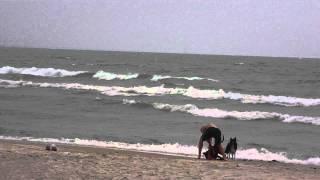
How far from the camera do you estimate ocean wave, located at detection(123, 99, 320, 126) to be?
1853cm

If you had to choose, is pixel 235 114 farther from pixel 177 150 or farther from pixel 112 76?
pixel 112 76

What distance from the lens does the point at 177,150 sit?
39.0ft

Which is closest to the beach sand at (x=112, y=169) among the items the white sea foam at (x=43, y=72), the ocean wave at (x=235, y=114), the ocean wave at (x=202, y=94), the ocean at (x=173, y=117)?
the ocean at (x=173, y=117)

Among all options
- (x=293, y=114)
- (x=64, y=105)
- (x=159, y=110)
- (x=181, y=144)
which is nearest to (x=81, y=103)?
(x=64, y=105)

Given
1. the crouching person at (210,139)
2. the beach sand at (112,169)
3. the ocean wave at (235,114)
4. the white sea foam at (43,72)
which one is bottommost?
the beach sand at (112,169)

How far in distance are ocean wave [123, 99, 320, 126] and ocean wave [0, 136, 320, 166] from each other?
663 cm

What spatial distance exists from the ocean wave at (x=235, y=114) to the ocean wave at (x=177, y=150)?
6631 mm

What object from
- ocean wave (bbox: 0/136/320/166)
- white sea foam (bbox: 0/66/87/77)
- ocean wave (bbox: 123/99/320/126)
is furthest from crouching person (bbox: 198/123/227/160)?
white sea foam (bbox: 0/66/87/77)

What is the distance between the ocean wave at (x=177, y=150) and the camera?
11.1 metres

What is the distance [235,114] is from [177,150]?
830 cm

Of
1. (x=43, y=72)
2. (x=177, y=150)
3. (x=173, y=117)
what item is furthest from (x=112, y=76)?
(x=177, y=150)

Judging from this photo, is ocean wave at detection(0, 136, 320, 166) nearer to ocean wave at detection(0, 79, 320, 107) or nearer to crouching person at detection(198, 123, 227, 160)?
crouching person at detection(198, 123, 227, 160)

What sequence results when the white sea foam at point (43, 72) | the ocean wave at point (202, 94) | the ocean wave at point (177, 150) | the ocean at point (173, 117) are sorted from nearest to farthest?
1. the ocean wave at point (177, 150)
2. the ocean at point (173, 117)
3. the ocean wave at point (202, 94)
4. the white sea foam at point (43, 72)

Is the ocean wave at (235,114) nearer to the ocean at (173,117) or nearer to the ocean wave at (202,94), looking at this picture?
the ocean at (173,117)
